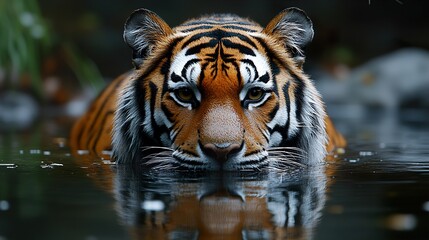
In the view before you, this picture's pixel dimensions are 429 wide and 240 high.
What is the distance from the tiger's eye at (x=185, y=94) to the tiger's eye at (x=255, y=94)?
0.28 metres

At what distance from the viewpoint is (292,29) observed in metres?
5.23

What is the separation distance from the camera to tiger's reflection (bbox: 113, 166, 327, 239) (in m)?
3.07

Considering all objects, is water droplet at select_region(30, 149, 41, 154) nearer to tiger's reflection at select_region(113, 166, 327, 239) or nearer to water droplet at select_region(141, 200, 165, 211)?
tiger's reflection at select_region(113, 166, 327, 239)

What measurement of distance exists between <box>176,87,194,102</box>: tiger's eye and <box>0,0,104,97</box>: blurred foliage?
551 cm

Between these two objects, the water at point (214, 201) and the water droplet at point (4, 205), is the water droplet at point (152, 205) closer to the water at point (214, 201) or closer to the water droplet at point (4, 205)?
the water at point (214, 201)

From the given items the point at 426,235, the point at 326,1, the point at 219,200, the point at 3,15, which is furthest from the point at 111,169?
the point at 326,1

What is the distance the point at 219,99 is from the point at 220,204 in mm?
1080

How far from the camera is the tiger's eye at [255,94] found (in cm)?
488

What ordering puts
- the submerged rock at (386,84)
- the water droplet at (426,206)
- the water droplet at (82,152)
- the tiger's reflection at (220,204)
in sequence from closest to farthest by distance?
1. the tiger's reflection at (220,204)
2. the water droplet at (426,206)
3. the water droplet at (82,152)
4. the submerged rock at (386,84)

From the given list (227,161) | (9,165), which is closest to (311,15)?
(9,165)

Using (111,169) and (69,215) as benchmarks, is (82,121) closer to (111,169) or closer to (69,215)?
(111,169)

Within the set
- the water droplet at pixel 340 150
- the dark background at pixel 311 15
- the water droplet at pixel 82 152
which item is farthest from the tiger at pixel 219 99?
the dark background at pixel 311 15

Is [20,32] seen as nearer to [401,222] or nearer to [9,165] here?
[9,165]

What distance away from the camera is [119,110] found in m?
5.34
